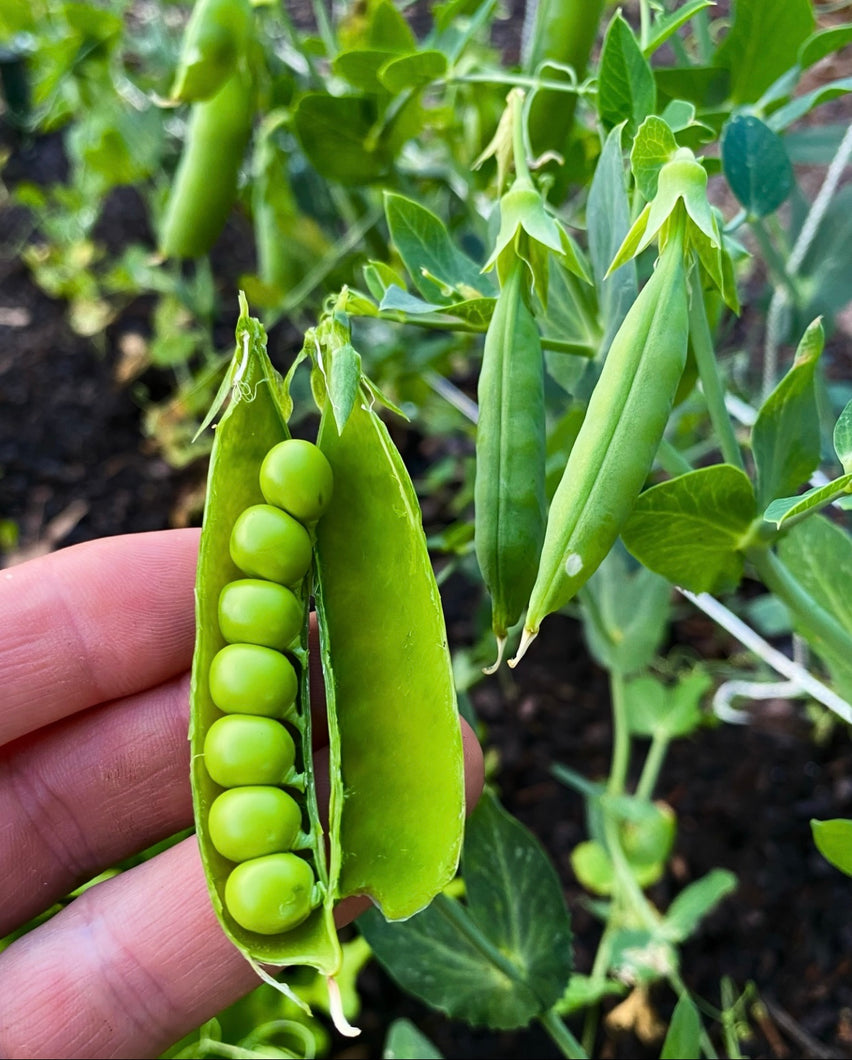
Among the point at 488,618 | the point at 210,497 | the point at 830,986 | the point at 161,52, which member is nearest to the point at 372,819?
the point at 210,497

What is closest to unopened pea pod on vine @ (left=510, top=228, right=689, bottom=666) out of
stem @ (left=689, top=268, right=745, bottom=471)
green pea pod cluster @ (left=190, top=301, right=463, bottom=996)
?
stem @ (left=689, top=268, right=745, bottom=471)

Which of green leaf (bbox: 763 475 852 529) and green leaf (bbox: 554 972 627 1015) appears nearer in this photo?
green leaf (bbox: 763 475 852 529)

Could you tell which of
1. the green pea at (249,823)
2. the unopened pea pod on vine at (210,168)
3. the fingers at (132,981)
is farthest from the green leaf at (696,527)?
the unopened pea pod on vine at (210,168)

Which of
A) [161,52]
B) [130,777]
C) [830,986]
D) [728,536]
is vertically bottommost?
[830,986]

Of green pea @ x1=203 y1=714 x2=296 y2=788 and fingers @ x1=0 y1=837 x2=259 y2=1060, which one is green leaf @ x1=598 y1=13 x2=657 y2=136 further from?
fingers @ x1=0 y1=837 x2=259 y2=1060

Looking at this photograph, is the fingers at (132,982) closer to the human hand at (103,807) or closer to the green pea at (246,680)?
the human hand at (103,807)

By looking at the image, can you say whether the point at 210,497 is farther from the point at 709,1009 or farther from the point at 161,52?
the point at 161,52
